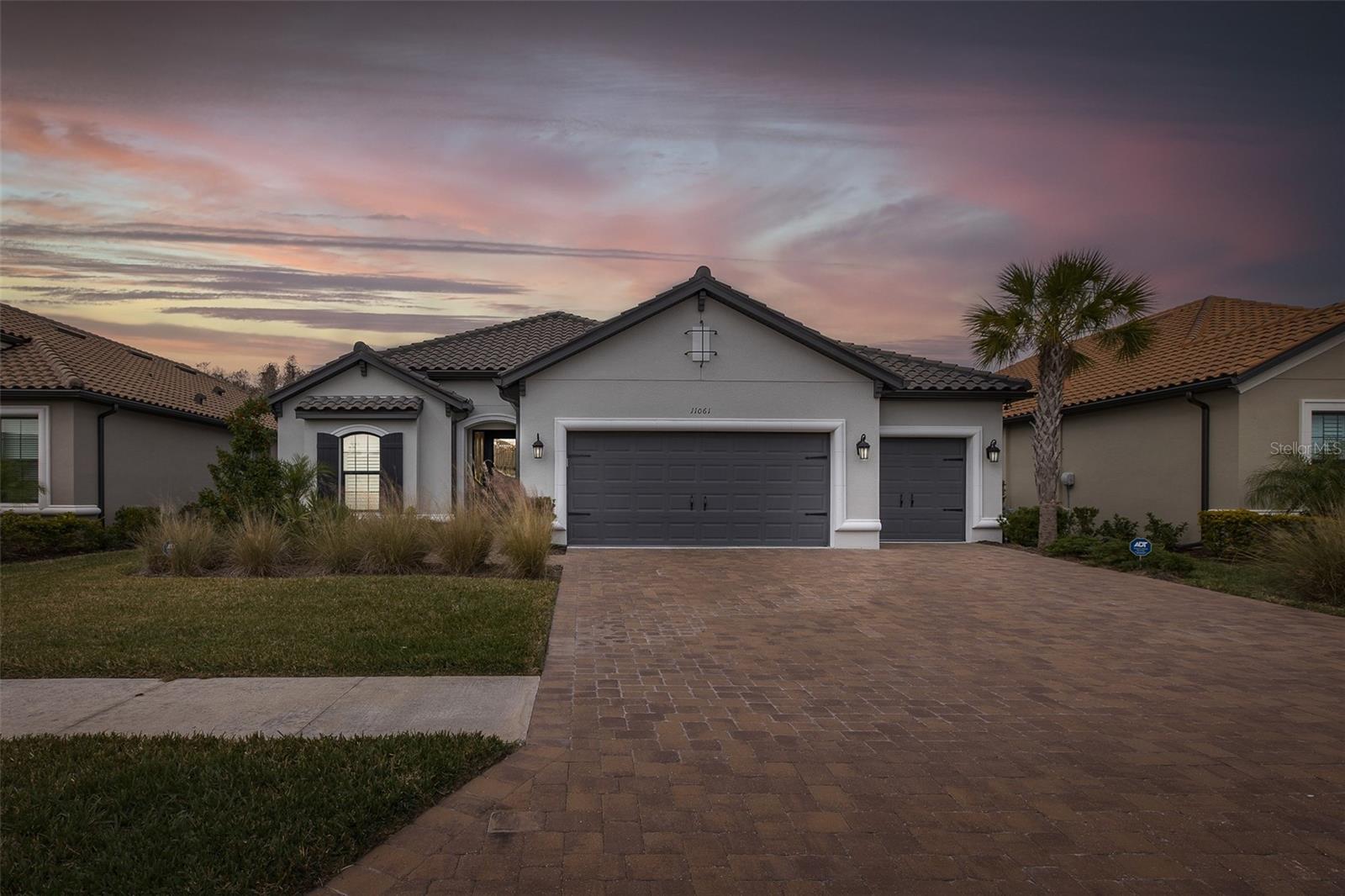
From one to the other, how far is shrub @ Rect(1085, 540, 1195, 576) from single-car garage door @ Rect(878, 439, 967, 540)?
318 centimetres

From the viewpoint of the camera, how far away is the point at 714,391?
1428cm

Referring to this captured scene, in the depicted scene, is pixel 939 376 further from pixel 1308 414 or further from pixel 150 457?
pixel 150 457

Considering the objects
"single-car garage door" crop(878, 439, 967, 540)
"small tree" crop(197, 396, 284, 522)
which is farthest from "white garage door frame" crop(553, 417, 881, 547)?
"small tree" crop(197, 396, 284, 522)

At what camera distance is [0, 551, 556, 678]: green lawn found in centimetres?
573

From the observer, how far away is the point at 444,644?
247 inches

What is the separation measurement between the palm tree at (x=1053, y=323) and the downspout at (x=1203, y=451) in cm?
184

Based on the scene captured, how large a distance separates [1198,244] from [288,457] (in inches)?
934

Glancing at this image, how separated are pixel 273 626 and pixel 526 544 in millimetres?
3664

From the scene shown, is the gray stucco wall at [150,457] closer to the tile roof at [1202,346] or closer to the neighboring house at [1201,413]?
the neighboring house at [1201,413]

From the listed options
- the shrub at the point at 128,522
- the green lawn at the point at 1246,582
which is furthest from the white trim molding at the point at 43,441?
the green lawn at the point at 1246,582

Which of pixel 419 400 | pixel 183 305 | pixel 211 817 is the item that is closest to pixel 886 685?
pixel 211 817

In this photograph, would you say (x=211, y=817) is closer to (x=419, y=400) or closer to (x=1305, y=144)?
(x=419, y=400)

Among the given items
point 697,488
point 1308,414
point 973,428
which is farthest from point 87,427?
point 1308,414

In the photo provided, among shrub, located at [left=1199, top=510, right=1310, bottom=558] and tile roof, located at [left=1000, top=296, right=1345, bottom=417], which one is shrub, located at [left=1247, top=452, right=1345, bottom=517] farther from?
tile roof, located at [left=1000, top=296, right=1345, bottom=417]
